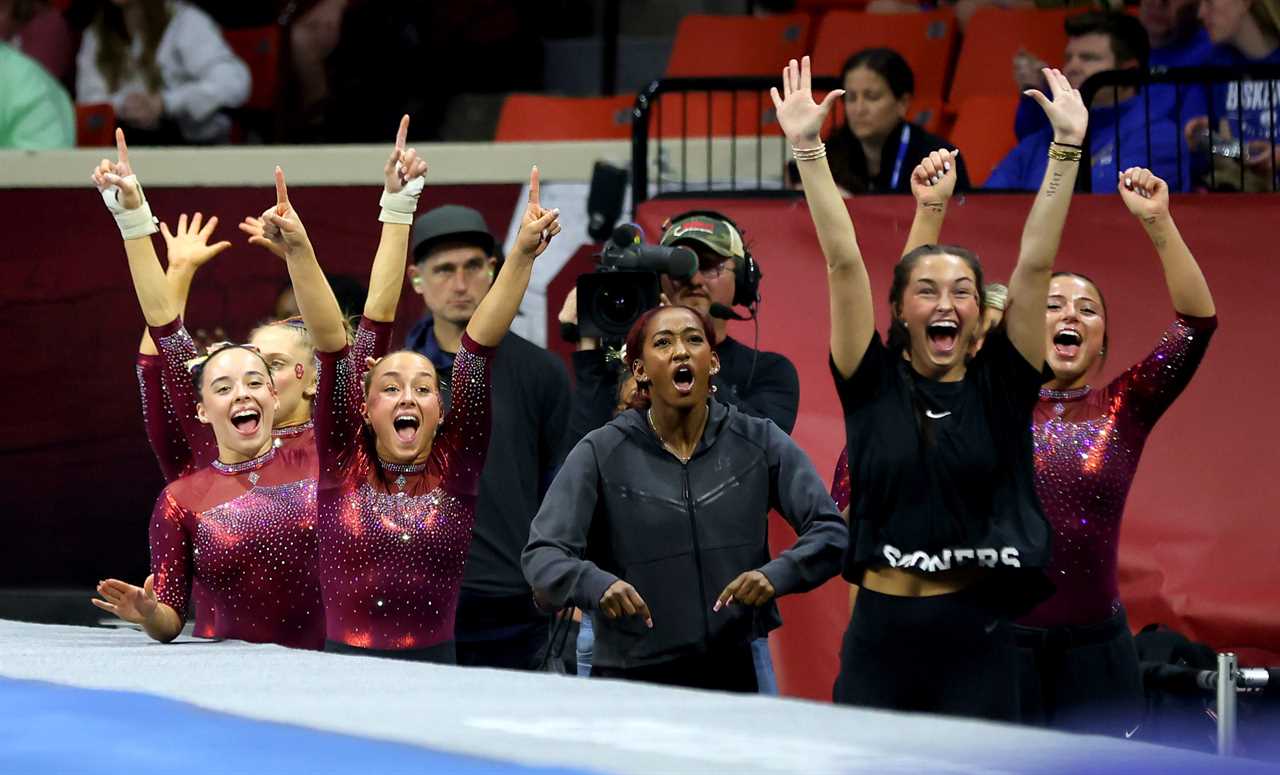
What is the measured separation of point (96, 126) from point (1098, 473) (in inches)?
207

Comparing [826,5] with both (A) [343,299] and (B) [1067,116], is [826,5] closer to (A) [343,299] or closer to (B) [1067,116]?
(A) [343,299]

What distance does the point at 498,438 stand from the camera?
4.92 m

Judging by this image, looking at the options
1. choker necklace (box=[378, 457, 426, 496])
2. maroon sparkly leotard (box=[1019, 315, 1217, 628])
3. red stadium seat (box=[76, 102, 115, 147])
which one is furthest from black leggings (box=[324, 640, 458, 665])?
red stadium seat (box=[76, 102, 115, 147])

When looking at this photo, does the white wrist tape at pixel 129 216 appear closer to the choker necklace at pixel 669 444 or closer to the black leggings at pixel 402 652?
the black leggings at pixel 402 652

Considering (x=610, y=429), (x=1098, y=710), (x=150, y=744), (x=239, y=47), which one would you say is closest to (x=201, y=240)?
(x=610, y=429)

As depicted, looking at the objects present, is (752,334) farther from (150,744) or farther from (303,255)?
(150,744)

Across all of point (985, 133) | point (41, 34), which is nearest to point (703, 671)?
point (985, 133)

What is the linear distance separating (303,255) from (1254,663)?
2.57 meters

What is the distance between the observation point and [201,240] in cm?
484

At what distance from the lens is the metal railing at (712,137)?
6090mm

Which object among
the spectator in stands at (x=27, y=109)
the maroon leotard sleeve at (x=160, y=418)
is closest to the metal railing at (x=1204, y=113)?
the maroon leotard sleeve at (x=160, y=418)

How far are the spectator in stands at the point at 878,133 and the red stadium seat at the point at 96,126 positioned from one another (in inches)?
133

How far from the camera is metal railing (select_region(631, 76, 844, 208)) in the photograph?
20.0 feet

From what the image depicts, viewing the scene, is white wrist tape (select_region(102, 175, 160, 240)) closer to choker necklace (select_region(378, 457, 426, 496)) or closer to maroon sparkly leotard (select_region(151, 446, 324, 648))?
maroon sparkly leotard (select_region(151, 446, 324, 648))
